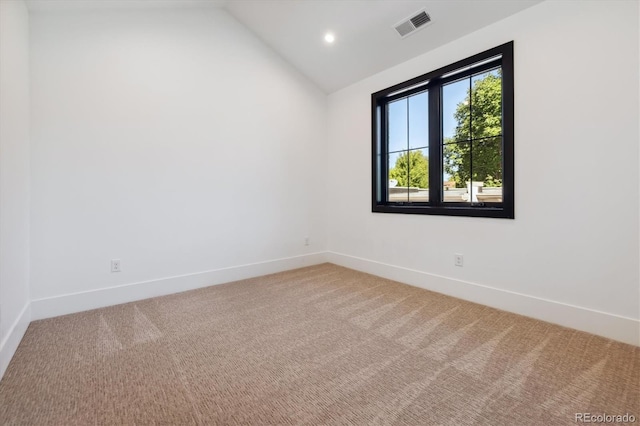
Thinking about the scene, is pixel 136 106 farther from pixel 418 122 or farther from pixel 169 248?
pixel 418 122

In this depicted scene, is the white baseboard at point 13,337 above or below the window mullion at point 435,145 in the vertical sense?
below

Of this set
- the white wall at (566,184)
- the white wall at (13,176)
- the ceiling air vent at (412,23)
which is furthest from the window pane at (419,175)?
the white wall at (13,176)

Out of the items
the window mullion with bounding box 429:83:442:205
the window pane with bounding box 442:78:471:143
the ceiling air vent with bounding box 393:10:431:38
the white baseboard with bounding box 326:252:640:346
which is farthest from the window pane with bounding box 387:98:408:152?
the white baseboard with bounding box 326:252:640:346

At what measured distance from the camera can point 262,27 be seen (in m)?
3.37

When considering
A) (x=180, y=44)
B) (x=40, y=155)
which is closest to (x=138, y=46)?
(x=180, y=44)

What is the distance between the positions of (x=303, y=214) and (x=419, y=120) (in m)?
1.83

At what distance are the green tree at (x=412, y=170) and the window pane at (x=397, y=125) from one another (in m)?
0.15

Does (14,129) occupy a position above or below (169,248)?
above

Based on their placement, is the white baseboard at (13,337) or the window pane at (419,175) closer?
the white baseboard at (13,337)

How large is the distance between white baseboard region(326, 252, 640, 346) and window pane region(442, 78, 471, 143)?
1396 millimetres

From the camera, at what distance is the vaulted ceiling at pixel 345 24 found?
2445 mm

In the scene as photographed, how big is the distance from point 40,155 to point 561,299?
4.14 meters

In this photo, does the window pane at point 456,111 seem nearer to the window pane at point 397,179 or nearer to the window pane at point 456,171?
the window pane at point 456,171

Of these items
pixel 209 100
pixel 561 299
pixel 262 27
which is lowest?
pixel 561 299
